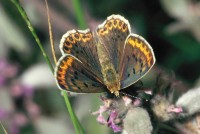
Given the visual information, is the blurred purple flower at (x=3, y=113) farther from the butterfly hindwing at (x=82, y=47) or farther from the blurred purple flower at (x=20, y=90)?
the butterfly hindwing at (x=82, y=47)

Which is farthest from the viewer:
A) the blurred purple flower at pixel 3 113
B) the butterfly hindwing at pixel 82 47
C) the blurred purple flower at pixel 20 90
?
the blurred purple flower at pixel 20 90

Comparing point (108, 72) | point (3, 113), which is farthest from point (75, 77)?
point (3, 113)

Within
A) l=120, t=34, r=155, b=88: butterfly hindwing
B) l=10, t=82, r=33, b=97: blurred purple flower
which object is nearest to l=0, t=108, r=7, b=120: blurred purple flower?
l=10, t=82, r=33, b=97: blurred purple flower

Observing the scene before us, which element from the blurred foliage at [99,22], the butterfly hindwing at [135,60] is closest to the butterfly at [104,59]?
the butterfly hindwing at [135,60]

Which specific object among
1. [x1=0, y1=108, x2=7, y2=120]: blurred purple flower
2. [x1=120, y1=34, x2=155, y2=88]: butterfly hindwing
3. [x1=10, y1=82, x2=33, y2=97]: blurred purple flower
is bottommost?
[x1=120, y1=34, x2=155, y2=88]: butterfly hindwing

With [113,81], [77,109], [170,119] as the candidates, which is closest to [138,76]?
[113,81]

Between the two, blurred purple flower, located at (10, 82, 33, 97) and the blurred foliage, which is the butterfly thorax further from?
blurred purple flower, located at (10, 82, 33, 97)

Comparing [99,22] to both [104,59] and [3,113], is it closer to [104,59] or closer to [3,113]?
[3,113]
